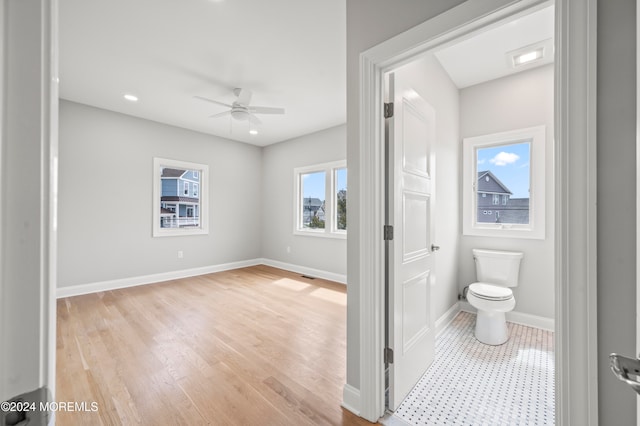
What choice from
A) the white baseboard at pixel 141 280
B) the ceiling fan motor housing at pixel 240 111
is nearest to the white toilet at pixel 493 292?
the ceiling fan motor housing at pixel 240 111

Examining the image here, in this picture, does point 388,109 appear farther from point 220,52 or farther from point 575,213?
point 220,52

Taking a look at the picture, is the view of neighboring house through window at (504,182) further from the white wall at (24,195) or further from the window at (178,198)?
the window at (178,198)

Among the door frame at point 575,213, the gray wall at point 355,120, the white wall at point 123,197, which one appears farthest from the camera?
the white wall at point 123,197

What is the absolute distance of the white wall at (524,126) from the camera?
276cm

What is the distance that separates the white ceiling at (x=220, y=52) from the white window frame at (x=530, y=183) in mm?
677

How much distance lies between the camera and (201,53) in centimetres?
264

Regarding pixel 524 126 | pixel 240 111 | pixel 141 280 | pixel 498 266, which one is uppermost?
pixel 240 111

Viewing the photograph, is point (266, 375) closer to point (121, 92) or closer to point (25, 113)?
point (25, 113)

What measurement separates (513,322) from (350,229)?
2490 mm

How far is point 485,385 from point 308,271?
11.5 feet

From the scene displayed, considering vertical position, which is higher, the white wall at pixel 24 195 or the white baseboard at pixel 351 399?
the white wall at pixel 24 195

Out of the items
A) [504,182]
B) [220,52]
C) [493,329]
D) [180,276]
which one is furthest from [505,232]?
[180,276]

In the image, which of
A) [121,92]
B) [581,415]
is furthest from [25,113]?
[121,92]

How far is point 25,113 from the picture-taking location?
14.5 inches
